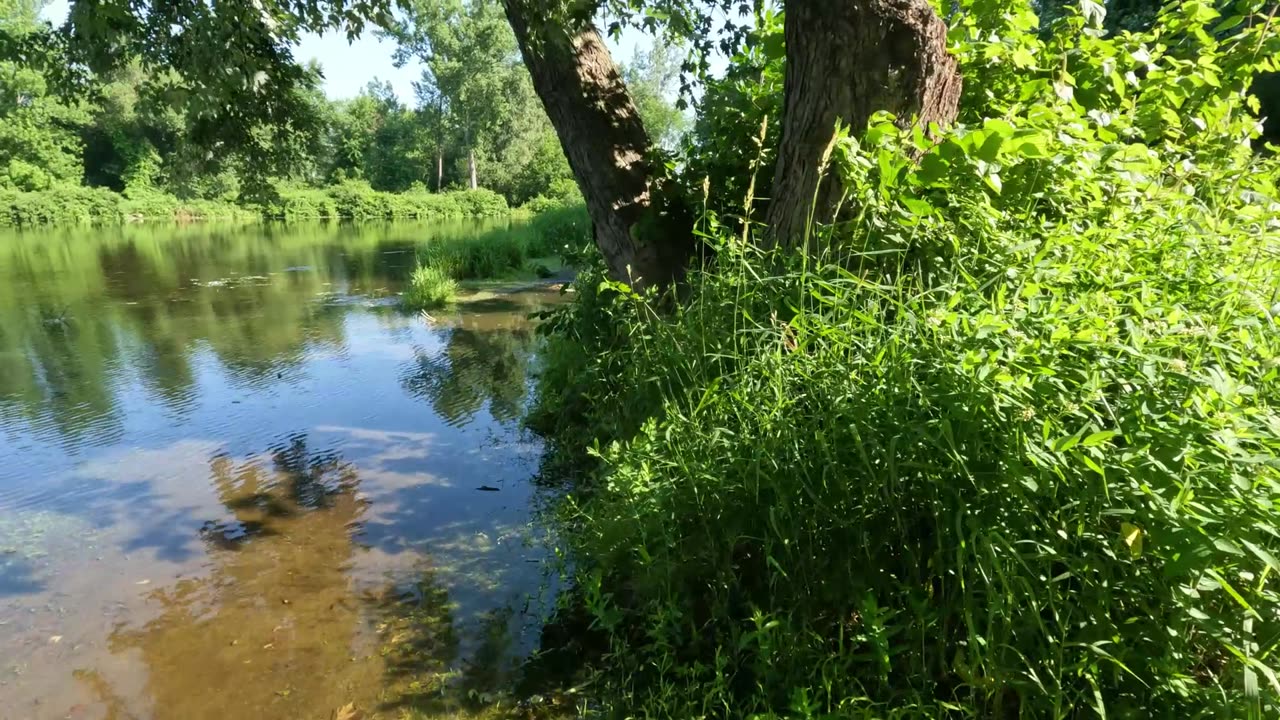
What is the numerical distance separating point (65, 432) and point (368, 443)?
285 cm

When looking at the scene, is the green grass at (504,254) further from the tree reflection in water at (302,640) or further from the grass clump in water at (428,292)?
the tree reflection in water at (302,640)

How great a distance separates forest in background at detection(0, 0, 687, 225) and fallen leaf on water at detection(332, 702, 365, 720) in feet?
103

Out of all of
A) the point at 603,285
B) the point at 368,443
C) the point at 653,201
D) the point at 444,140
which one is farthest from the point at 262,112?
the point at 444,140

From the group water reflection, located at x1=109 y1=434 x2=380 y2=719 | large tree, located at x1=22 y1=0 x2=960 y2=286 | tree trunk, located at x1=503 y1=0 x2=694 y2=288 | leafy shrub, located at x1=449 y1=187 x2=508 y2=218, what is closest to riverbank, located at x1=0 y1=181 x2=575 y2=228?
leafy shrub, located at x1=449 y1=187 x2=508 y2=218

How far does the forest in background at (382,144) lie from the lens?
38.8 m

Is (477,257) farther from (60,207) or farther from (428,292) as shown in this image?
(60,207)

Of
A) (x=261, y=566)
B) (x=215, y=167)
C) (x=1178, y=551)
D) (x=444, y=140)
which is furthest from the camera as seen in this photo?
(x=444, y=140)

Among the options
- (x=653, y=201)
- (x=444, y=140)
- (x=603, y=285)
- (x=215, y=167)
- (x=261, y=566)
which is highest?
(x=444, y=140)

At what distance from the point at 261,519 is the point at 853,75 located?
14.4ft

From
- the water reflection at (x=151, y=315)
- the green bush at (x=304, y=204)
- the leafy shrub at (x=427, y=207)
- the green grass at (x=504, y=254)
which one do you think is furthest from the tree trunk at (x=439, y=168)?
the green grass at (x=504, y=254)

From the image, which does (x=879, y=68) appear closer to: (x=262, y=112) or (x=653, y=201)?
(x=653, y=201)

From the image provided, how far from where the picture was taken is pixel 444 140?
52.2 m

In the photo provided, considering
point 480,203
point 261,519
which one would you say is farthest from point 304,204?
point 261,519

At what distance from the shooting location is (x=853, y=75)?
3113 mm
